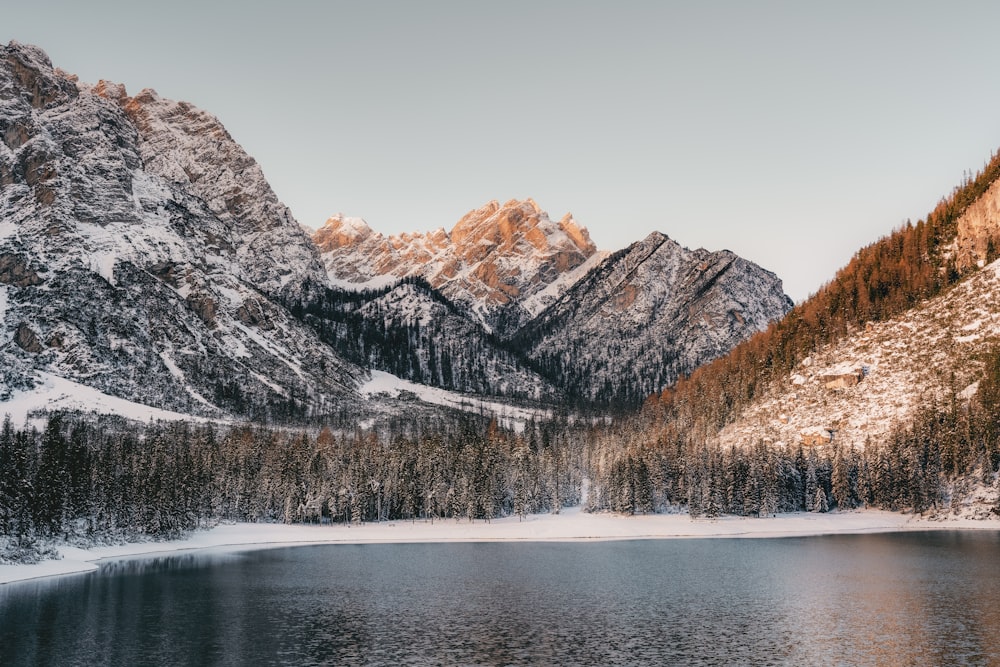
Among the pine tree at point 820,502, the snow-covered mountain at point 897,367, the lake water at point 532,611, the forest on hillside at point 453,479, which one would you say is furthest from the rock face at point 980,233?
the lake water at point 532,611

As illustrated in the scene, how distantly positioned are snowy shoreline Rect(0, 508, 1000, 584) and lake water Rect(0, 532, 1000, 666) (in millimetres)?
25934

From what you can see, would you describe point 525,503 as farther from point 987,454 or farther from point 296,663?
point 296,663

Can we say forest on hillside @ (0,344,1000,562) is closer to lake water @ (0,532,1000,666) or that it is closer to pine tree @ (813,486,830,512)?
pine tree @ (813,486,830,512)

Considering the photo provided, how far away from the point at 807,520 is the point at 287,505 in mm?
102433

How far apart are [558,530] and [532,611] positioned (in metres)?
86.9

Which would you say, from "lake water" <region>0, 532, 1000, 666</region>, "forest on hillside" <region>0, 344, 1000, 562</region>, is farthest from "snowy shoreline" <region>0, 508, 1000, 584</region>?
"lake water" <region>0, 532, 1000, 666</region>

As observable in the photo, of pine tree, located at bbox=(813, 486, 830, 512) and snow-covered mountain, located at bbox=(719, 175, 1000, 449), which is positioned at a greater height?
snow-covered mountain, located at bbox=(719, 175, 1000, 449)

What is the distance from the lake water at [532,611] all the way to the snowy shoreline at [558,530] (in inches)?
1021

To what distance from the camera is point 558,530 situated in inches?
5876

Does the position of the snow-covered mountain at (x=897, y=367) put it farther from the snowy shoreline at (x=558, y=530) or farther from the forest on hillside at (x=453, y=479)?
the snowy shoreline at (x=558, y=530)

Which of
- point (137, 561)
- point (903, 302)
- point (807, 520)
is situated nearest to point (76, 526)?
point (137, 561)

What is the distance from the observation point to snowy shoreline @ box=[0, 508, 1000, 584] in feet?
424

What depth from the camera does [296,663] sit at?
4628 cm

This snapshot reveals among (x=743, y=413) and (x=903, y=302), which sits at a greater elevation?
(x=903, y=302)
